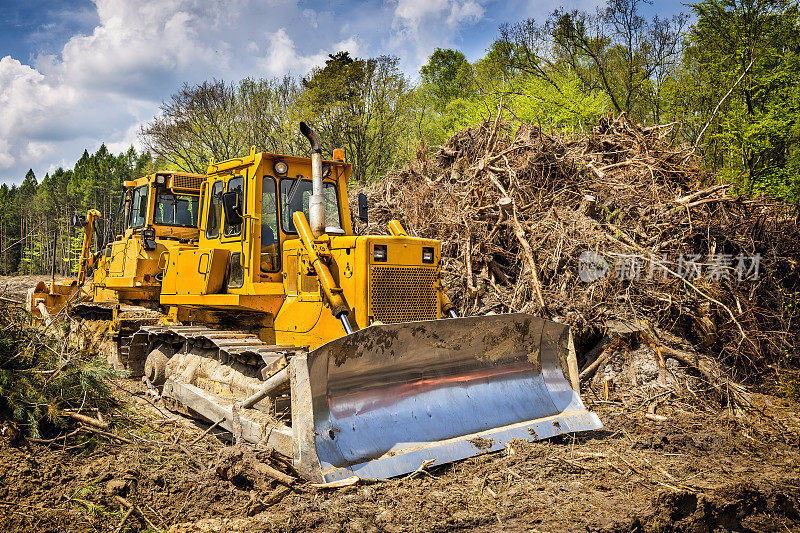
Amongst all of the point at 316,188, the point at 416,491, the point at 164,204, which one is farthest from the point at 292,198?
the point at 164,204

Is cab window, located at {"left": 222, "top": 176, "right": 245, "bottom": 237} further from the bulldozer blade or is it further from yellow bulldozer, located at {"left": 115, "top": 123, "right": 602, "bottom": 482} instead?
the bulldozer blade

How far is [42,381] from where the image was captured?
5.04 meters

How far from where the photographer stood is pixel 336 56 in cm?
2877

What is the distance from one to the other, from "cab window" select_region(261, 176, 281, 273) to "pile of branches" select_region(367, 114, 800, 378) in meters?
3.80

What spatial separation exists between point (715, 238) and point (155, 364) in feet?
26.5

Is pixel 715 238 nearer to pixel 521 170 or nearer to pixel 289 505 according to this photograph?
pixel 521 170

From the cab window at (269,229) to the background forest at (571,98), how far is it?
11.3m

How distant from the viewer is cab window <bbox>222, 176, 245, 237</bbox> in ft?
21.4

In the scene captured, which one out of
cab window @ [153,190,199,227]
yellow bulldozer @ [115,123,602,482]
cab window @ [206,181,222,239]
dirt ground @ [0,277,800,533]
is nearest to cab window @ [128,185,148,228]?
cab window @ [153,190,199,227]

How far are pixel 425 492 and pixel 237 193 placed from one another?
4.01m

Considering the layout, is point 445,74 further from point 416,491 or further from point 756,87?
point 416,491

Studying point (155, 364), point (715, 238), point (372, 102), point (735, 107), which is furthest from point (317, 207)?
point (372, 102)

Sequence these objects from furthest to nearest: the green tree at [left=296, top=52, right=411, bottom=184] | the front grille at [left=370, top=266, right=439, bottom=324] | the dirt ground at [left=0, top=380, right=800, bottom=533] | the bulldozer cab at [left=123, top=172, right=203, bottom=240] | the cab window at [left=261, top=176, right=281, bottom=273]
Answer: the green tree at [left=296, top=52, right=411, bottom=184]
the bulldozer cab at [left=123, top=172, right=203, bottom=240]
the cab window at [left=261, top=176, right=281, bottom=273]
the front grille at [left=370, top=266, right=439, bottom=324]
the dirt ground at [left=0, top=380, right=800, bottom=533]

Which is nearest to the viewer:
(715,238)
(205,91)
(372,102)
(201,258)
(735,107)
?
(201,258)
